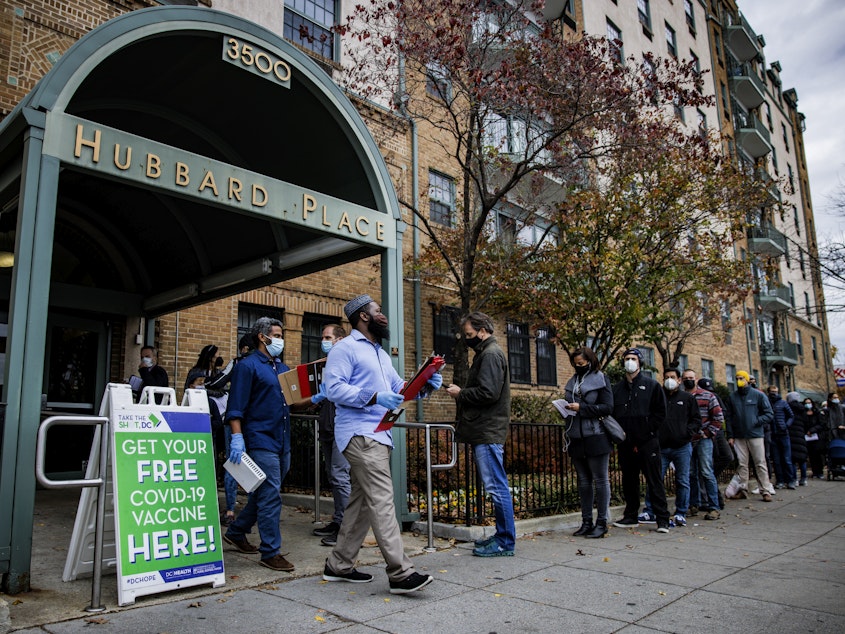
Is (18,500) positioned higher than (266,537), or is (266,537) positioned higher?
(18,500)

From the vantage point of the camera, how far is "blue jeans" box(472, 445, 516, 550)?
5.57 metres

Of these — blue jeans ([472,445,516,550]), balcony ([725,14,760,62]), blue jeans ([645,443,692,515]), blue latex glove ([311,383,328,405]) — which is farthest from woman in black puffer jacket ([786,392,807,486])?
balcony ([725,14,760,62])

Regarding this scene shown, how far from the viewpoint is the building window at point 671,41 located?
87.6 feet

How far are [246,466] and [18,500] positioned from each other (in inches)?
54.8

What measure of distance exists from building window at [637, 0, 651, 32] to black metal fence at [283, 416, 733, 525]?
20877mm

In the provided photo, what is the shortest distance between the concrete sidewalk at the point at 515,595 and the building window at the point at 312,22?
9.31m

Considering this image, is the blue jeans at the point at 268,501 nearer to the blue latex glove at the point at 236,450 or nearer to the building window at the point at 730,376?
the blue latex glove at the point at 236,450

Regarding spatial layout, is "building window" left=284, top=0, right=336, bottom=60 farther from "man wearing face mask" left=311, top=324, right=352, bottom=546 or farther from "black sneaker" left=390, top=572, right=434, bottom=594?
"black sneaker" left=390, top=572, right=434, bottom=594

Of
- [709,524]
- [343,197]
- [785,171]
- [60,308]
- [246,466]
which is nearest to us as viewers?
[246,466]

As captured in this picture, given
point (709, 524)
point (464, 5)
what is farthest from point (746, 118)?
point (709, 524)

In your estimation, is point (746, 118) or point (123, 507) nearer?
point (123, 507)

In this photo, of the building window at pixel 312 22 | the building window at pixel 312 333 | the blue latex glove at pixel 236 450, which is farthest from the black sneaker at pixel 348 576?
the building window at pixel 312 22

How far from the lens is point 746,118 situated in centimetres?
3359

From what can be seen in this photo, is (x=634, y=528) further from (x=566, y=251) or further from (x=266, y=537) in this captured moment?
(x=566, y=251)
